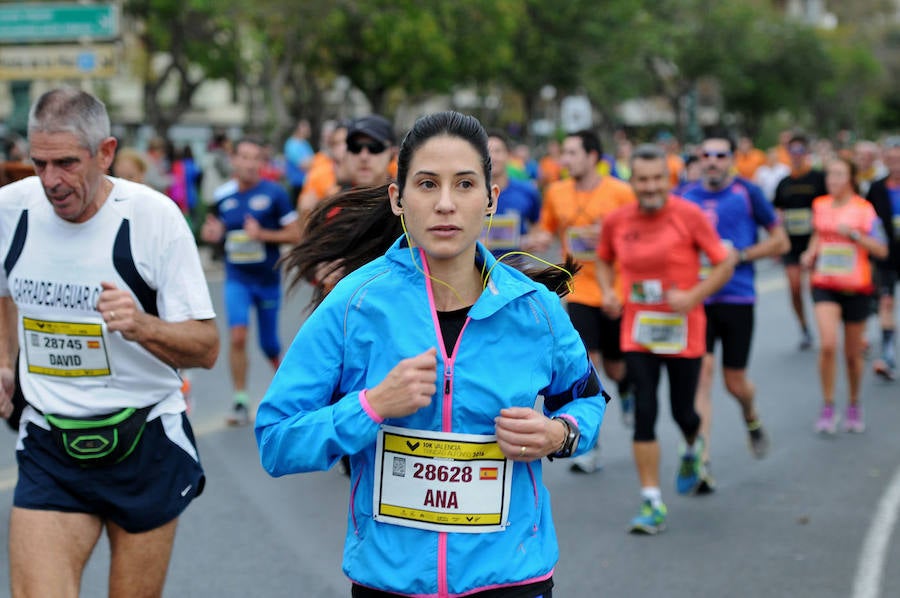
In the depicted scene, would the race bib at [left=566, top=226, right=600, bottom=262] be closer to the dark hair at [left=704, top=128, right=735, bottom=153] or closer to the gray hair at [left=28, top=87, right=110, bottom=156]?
the dark hair at [left=704, top=128, right=735, bottom=153]

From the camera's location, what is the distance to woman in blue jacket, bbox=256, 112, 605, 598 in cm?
307

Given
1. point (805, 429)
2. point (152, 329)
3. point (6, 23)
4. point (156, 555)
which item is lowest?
→ point (805, 429)

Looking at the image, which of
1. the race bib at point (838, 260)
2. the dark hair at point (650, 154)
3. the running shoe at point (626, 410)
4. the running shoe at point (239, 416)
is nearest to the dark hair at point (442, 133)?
the dark hair at point (650, 154)

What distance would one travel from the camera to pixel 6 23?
20203mm

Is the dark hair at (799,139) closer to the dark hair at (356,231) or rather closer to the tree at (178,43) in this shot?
the dark hair at (356,231)

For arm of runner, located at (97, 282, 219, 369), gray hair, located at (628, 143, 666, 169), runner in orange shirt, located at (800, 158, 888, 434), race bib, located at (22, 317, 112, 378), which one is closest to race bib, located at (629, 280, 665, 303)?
gray hair, located at (628, 143, 666, 169)

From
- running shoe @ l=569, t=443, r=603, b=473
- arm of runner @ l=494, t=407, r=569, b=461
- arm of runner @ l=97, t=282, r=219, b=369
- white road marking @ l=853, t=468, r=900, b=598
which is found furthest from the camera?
running shoe @ l=569, t=443, r=603, b=473

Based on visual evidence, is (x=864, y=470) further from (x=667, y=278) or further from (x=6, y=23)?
(x=6, y=23)

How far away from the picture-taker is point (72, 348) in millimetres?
4031

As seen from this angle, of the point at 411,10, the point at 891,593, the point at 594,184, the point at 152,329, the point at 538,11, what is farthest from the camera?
the point at 538,11

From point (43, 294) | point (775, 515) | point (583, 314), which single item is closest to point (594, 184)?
point (583, 314)

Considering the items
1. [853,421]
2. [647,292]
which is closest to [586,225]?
[647,292]

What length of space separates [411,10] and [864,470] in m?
27.9

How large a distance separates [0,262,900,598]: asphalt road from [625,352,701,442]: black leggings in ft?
1.70
